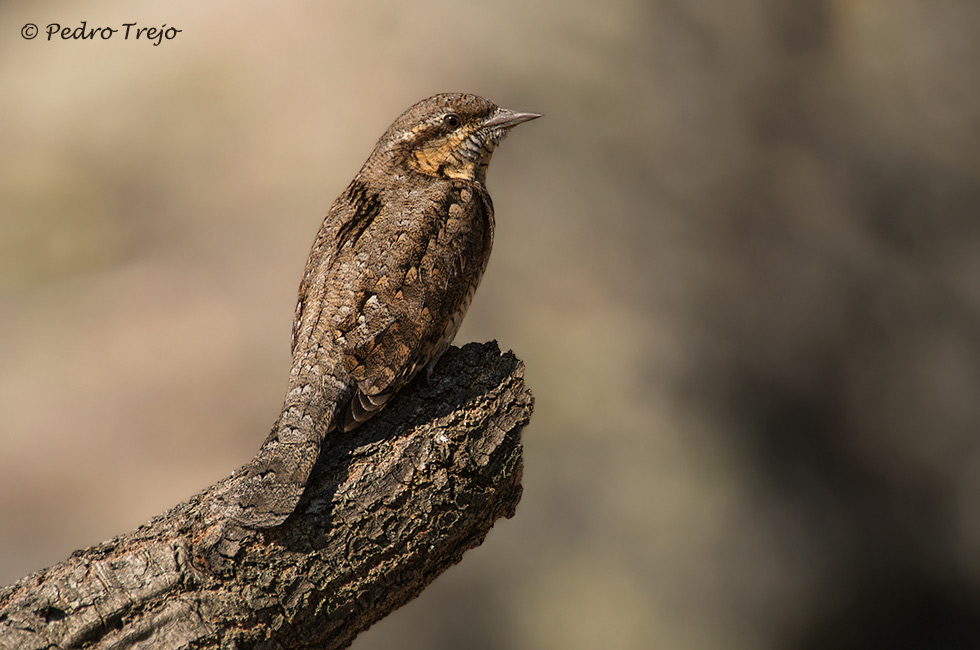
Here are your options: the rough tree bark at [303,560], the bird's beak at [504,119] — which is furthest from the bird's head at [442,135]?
the rough tree bark at [303,560]

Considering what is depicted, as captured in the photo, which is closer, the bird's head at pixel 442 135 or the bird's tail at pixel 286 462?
the bird's tail at pixel 286 462

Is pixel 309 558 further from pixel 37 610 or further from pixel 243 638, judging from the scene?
pixel 37 610

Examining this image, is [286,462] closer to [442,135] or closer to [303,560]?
[303,560]

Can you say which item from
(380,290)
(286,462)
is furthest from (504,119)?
(286,462)

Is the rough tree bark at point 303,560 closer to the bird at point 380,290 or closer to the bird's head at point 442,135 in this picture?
the bird at point 380,290

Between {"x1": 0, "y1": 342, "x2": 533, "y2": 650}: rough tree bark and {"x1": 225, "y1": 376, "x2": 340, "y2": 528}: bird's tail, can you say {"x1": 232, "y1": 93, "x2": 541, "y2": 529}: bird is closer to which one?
{"x1": 225, "y1": 376, "x2": 340, "y2": 528}: bird's tail

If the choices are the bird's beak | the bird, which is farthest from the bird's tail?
the bird's beak

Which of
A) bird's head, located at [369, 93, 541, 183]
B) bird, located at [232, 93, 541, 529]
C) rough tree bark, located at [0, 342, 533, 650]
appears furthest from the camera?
bird's head, located at [369, 93, 541, 183]
